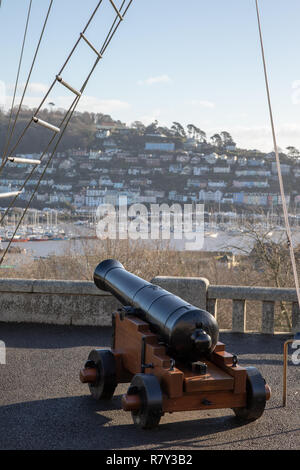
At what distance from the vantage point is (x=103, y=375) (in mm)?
4395

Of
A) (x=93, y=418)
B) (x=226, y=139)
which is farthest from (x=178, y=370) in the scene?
(x=226, y=139)

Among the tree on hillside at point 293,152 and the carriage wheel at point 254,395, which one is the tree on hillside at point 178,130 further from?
the carriage wheel at point 254,395

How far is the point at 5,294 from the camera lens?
7.14 meters

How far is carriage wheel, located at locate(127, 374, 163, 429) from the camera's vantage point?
3.66 metres

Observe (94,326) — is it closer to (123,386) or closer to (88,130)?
(123,386)

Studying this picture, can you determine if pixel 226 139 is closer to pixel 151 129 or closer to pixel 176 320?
pixel 151 129

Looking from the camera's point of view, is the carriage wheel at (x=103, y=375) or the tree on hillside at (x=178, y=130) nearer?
the carriage wheel at (x=103, y=375)

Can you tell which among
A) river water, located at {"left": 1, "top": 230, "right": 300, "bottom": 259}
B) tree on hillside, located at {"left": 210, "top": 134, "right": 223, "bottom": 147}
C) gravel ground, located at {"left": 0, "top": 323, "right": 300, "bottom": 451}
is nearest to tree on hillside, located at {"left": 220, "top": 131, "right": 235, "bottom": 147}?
tree on hillside, located at {"left": 210, "top": 134, "right": 223, "bottom": 147}

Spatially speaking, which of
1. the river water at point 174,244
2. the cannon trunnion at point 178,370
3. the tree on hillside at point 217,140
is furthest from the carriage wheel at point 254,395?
the tree on hillside at point 217,140

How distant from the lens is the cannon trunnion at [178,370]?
12.2 ft

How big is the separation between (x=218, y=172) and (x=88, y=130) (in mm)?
23575

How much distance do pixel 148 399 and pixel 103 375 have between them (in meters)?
0.81

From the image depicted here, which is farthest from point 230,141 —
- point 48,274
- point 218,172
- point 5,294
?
point 5,294

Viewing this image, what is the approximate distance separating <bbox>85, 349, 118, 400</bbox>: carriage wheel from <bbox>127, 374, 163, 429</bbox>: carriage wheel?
0.61m
